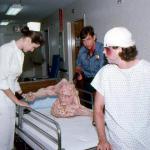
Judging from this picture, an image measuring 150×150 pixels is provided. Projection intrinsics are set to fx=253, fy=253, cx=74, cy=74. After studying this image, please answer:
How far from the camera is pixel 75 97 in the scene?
10.9ft

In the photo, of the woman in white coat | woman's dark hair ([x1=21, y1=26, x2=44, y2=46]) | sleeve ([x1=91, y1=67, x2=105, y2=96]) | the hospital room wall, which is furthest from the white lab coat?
the hospital room wall

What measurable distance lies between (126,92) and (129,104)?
74 mm

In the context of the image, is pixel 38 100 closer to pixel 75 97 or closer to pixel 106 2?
pixel 75 97

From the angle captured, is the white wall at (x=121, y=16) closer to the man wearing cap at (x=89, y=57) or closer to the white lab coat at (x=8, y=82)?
the man wearing cap at (x=89, y=57)

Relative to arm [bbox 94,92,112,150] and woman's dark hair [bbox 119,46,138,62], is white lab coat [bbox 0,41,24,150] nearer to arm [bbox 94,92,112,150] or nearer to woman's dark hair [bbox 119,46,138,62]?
arm [bbox 94,92,112,150]

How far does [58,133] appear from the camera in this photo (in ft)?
6.90

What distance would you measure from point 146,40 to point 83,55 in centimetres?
113

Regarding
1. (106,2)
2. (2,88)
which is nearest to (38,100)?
(2,88)

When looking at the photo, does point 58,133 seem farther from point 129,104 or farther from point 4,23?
point 4,23

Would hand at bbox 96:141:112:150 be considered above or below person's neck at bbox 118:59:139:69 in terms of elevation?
below

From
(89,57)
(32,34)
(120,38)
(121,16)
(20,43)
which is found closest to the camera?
(120,38)

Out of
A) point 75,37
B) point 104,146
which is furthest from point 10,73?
point 75,37

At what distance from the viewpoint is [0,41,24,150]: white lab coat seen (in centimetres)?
236

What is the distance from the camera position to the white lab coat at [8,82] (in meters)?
2.36
